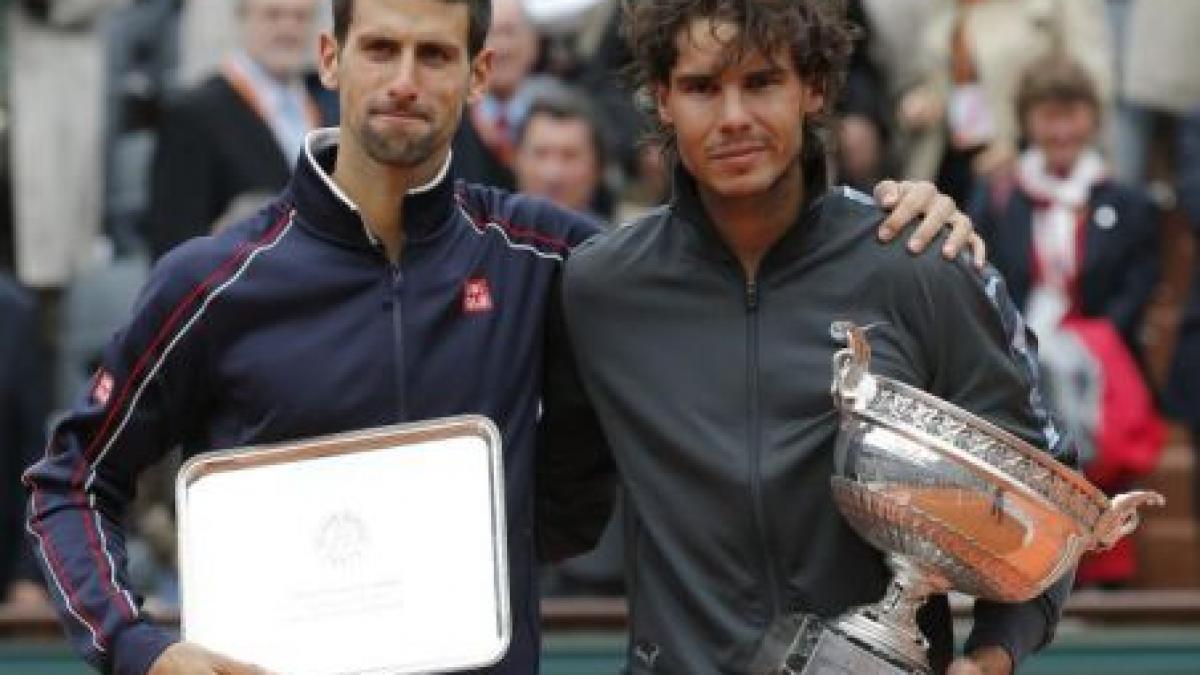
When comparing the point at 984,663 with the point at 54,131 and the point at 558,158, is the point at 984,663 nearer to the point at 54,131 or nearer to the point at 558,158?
the point at 558,158

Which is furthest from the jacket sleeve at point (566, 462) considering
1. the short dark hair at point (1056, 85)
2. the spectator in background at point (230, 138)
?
the short dark hair at point (1056, 85)

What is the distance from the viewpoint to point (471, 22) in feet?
16.1

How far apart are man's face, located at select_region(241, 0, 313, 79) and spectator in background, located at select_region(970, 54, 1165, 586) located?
1906 mm

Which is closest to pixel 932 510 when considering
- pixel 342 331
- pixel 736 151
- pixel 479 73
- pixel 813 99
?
pixel 736 151

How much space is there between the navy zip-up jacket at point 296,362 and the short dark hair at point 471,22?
0.19 m

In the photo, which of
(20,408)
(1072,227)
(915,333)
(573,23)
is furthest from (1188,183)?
(915,333)

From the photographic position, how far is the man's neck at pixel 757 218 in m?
4.71

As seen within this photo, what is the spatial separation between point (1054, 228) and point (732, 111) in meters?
4.28

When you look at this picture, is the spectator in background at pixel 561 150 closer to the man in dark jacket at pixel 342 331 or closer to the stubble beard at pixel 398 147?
the man in dark jacket at pixel 342 331

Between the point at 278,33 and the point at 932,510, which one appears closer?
the point at 932,510

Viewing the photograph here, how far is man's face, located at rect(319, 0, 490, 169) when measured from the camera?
4781 mm

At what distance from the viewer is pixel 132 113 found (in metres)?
9.91

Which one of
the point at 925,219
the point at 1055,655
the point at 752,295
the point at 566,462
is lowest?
the point at 1055,655

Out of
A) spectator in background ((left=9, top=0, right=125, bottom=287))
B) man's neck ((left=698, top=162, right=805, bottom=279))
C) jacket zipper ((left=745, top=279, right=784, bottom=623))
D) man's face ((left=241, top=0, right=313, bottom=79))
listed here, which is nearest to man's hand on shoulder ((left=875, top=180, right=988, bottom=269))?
man's neck ((left=698, top=162, right=805, bottom=279))
